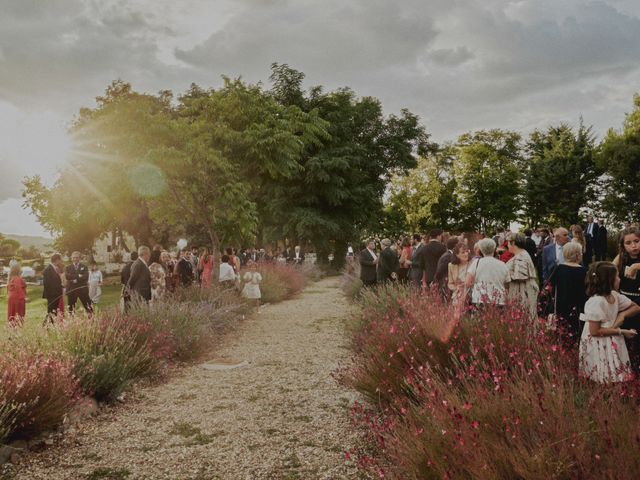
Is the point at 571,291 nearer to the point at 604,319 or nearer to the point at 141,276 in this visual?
the point at 604,319

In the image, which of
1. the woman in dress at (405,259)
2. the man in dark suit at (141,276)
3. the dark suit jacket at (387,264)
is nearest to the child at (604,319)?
the dark suit jacket at (387,264)

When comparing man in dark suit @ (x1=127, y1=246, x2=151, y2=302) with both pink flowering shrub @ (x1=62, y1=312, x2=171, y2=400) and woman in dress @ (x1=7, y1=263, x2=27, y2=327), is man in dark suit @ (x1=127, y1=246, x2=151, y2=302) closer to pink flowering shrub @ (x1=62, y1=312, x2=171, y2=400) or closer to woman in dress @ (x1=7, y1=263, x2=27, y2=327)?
pink flowering shrub @ (x1=62, y1=312, x2=171, y2=400)

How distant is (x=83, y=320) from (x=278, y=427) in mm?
3828

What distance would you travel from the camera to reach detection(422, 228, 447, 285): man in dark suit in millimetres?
9609

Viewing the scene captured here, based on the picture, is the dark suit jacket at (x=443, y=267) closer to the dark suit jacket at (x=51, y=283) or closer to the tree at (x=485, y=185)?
the dark suit jacket at (x=51, y=283)

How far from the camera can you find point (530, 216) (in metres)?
41.0

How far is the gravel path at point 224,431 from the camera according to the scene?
4219mm

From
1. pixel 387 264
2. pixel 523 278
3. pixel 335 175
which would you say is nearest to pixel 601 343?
pixel 523 278

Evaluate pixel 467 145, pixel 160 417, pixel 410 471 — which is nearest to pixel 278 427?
pixel 160 417

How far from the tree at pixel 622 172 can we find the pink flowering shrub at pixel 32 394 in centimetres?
3984

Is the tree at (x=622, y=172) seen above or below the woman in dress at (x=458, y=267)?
above

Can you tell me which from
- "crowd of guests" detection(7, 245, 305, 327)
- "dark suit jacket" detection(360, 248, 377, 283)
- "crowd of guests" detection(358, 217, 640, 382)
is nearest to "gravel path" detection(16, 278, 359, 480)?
"crowd of guests" detection(358, 217, 640, 382)

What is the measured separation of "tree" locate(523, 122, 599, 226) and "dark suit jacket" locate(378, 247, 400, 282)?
3024 cm

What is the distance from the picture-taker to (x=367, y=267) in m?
13.9
